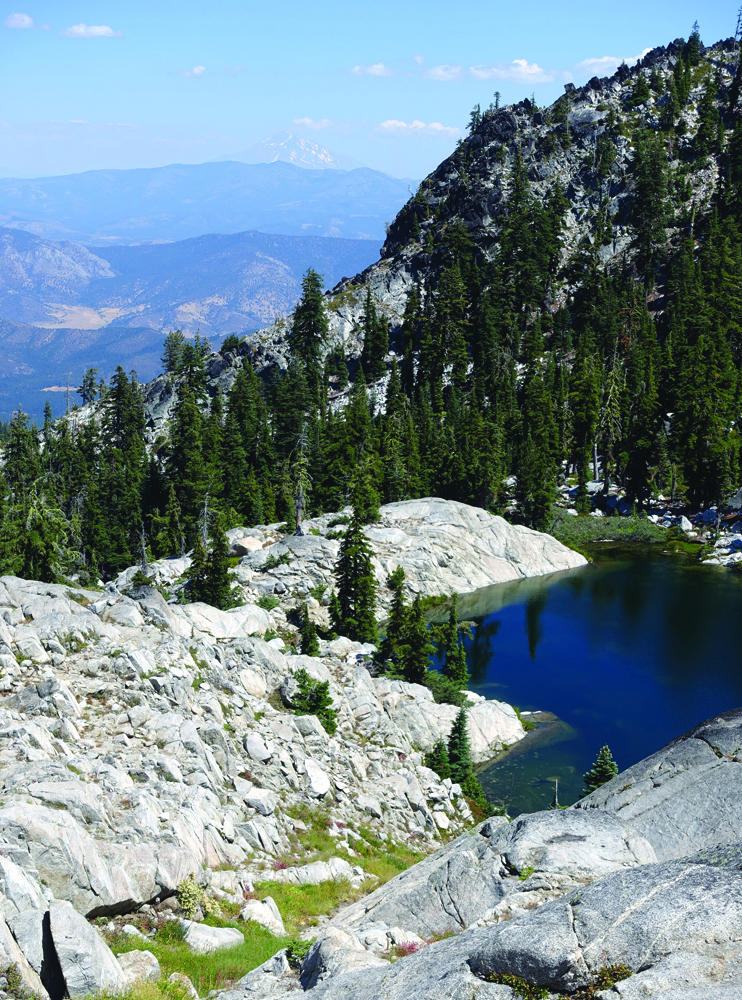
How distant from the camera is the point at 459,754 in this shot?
41594 mm

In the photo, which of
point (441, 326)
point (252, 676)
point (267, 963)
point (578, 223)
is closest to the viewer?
point (267, 963)

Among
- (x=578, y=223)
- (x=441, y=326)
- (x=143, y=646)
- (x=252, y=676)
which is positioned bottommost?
(x=252, y=676)

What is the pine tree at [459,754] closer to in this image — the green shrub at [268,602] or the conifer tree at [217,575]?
the conifer tree at [217,575]

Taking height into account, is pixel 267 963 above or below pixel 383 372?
below

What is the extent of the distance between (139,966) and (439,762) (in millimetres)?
25722

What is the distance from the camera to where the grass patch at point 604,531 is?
320ft

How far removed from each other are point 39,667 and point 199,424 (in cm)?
7607

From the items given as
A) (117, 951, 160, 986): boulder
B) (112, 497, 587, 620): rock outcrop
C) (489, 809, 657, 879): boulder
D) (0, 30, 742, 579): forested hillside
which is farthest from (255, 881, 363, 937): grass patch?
(112, 497, 587, 620): rock outcrop

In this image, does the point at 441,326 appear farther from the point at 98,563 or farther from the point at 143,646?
the point at 143,646

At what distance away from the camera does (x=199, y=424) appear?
4043 inches

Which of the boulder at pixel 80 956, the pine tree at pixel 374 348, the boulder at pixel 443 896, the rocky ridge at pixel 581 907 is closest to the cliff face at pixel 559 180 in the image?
the pine tree at pixel 374 348

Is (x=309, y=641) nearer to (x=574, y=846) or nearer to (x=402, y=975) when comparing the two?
(x=574, y=846)

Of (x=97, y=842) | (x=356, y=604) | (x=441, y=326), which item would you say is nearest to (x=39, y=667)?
(x=97, y=842)

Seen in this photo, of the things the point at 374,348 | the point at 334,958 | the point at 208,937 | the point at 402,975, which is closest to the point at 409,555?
the point at 208,937
